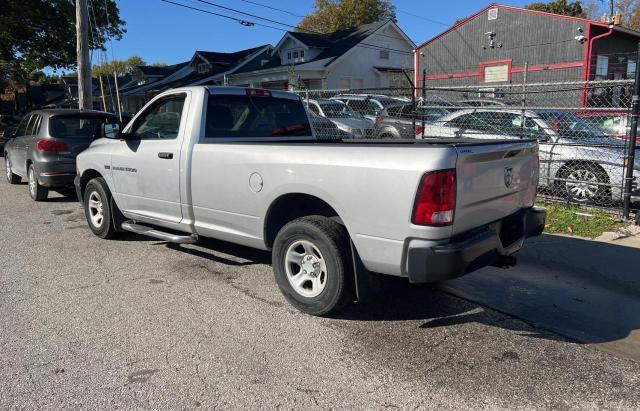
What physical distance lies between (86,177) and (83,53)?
8.33 metres

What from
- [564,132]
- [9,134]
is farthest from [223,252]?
[9,134]

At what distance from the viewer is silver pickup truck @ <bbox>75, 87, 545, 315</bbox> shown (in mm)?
3480

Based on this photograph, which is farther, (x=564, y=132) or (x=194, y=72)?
(x=194, y=72)

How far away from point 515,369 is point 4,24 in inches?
1063

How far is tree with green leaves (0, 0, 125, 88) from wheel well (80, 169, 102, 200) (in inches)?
725

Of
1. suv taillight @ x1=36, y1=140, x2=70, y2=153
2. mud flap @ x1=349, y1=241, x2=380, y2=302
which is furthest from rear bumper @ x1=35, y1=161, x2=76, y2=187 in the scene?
mud flap @ x1=349, y1=241, x2=380, y2=302

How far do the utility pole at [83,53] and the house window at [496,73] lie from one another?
22.0m

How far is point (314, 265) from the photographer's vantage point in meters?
4.22

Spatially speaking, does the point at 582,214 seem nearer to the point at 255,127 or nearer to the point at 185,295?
the point at 255,127

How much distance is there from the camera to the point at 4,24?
77.0 ft

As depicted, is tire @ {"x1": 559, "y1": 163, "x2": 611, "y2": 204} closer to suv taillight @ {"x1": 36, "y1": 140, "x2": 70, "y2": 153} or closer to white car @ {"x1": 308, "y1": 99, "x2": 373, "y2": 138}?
white car @ {"x1": 308, "y1": 99, "x2": 373, "y2": 138}

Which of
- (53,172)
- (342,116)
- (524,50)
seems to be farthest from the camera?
(524,50)

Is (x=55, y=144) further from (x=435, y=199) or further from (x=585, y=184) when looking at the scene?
(x=585, y=184)

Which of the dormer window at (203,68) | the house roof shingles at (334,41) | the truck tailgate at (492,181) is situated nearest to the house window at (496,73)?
the house roof shingles at (334,41)
